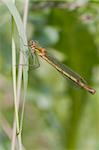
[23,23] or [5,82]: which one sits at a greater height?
[5,82]

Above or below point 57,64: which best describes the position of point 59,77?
above

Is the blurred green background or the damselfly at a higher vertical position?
the blurred green background

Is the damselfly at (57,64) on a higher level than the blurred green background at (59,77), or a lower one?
lower

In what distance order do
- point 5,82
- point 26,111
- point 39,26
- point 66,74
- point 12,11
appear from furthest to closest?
point 26,111
point 5,82
point 39,26
point 66,74
point 12,11

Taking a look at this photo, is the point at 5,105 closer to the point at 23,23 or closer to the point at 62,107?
the point at 62,107

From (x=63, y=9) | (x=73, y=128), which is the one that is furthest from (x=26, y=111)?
(x=63, y=9)

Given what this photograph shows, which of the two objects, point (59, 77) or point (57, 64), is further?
point (59, 77)

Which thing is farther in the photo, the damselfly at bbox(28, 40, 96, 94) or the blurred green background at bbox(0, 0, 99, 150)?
the blurred green background at bbox(0, 0, 99, 150)

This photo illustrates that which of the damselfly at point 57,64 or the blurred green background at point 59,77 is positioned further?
the blurred green background at point 59,77
